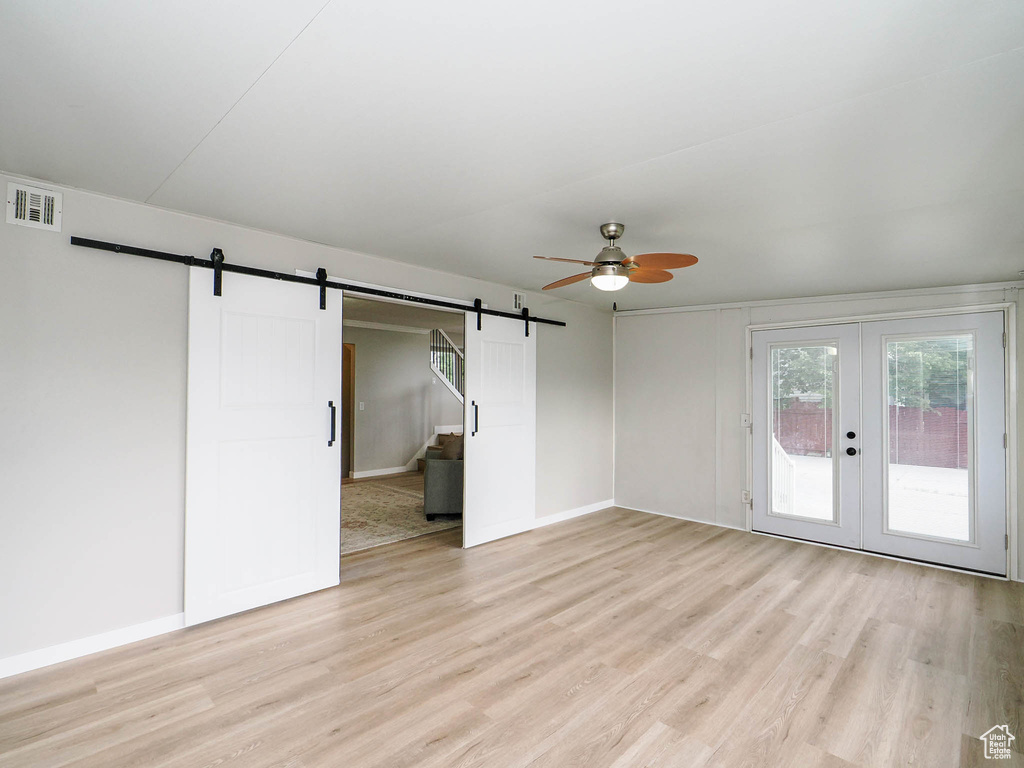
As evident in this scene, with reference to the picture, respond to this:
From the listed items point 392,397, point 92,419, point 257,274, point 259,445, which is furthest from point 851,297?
point 392,397

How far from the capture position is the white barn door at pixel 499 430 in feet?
15.6

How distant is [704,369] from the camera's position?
5.87 metres

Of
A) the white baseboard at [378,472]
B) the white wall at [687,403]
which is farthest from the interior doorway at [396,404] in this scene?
the white wall at [687,403]

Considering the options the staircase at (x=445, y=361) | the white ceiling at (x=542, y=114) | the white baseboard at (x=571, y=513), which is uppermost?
the white ceiling at (x=542, y=114)

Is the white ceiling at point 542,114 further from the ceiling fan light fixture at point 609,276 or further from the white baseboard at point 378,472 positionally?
the white baseboard at point 378,472

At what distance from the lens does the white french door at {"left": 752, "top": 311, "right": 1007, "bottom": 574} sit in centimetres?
432

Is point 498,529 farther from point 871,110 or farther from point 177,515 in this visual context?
point 871,110

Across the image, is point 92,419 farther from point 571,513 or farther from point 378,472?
point 378,472

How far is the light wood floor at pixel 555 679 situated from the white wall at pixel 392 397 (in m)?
4.94

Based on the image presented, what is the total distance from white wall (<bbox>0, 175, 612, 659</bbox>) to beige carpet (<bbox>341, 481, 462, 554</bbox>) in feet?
6.24

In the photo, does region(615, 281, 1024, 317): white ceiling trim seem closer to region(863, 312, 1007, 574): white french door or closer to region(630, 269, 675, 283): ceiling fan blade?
region(863, 312, 1007, 574): white french door

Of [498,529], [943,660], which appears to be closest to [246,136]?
[498,529]

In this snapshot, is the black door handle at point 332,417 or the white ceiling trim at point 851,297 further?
the white ceiling trim at point 851,297

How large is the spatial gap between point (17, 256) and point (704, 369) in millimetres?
5841
